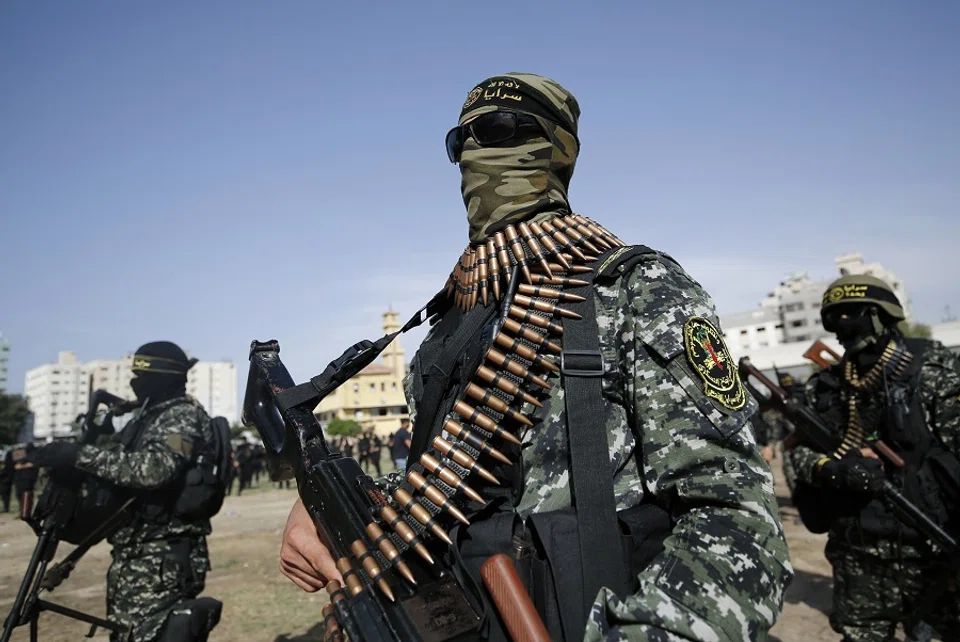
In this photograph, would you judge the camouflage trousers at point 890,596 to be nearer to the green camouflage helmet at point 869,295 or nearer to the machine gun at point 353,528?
the green camouflage helmet at point 869,295

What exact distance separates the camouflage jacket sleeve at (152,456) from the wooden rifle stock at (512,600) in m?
4.78

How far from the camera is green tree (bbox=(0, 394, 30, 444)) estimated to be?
5188cm

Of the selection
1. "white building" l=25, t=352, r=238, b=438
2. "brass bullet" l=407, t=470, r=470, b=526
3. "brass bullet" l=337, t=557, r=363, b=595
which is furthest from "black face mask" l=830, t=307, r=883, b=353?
"white building" l=25, t=352, r=238, b=438

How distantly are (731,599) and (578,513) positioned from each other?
411mm

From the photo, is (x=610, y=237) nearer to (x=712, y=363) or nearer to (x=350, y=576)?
(x=712, y=363)

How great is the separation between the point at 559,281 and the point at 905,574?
16.0ft

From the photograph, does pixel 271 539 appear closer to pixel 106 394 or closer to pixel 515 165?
pixel 106 394

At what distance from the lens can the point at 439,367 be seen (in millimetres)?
2105

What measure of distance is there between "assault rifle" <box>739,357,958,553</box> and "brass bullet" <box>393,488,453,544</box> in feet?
15.2

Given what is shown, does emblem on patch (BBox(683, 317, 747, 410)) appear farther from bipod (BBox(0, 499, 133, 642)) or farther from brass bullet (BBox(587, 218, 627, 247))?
bipod (BBox(0, 499, 133, 642))

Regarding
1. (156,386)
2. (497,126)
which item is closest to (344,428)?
(156,386)

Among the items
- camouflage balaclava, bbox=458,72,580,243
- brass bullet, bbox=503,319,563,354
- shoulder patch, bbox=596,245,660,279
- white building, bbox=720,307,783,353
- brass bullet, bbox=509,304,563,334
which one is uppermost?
white building, bbox=720,307,783,353

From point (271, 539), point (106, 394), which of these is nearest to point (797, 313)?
point (271, 539)

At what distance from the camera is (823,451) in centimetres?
593
